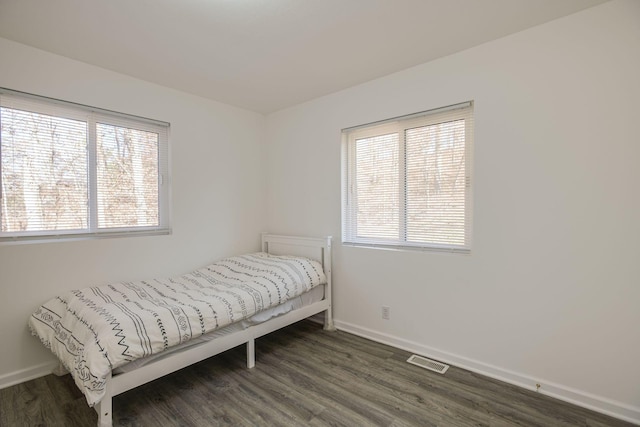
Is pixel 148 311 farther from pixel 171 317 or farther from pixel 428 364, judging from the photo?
pixel 428 364

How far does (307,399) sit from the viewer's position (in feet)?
6.73

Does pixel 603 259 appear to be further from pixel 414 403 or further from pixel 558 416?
pixel 414 403

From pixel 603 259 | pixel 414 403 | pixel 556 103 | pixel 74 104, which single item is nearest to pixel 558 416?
pixel 414 403

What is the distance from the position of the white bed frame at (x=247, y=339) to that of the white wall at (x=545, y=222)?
743mm

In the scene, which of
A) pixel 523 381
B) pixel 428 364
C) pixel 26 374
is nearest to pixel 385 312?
pixel 428 364

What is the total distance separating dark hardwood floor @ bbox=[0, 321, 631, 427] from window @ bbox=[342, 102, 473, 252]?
105 centimetres

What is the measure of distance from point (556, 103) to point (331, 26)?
157 centimetres

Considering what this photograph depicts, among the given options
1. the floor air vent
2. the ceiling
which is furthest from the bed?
the ceiling

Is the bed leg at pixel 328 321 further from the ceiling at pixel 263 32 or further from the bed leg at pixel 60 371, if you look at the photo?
the ceiling at pixel 263 32

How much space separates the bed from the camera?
1.69 m

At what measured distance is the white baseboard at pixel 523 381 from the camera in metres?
1.85

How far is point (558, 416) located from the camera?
185 centimetres


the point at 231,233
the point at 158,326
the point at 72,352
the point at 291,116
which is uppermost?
the point at 291,116

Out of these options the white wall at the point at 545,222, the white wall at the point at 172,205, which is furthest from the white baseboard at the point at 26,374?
the white wall at the point at 545,222
